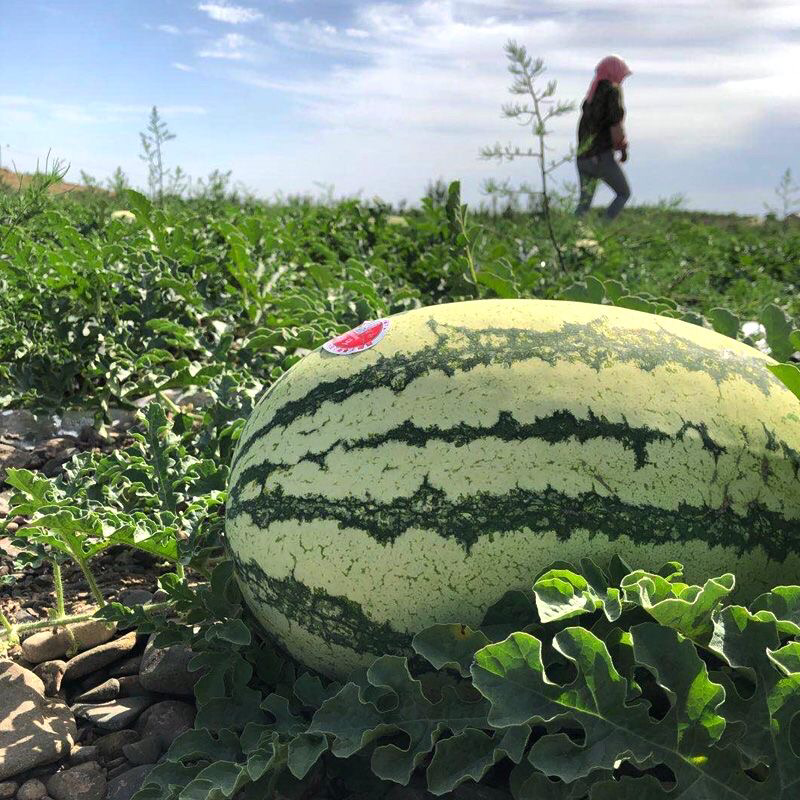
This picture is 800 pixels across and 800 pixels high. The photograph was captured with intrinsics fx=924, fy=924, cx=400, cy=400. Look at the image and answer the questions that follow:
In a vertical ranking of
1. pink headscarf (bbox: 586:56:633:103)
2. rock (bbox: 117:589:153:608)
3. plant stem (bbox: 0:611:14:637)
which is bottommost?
rock (bbox: 117:589:153:608)

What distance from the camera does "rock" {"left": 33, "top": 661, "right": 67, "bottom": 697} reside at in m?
2.51

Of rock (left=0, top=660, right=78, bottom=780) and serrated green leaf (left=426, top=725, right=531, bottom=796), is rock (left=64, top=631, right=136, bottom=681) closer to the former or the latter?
rock (left=0, top=660, right=78, bottom=780)

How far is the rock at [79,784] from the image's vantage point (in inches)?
85.2

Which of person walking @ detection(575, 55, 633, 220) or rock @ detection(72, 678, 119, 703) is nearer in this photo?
rock @ detection(72, 678, 119, 703)

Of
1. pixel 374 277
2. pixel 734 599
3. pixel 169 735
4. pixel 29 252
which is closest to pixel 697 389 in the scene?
pixel 734 599

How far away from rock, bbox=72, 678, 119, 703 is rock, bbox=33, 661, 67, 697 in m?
0.07

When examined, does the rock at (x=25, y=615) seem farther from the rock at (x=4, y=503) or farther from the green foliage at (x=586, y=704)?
the green foliage at (x=586, y=704)

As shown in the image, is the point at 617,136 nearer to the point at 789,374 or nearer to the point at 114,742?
the point at 789,374

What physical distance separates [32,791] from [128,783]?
9.0 inches

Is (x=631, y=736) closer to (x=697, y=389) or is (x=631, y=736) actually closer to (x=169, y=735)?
(x=697, y=389)

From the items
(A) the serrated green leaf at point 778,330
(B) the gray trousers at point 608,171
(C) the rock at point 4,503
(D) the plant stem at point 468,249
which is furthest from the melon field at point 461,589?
(B) the gray trousers at point 608,171

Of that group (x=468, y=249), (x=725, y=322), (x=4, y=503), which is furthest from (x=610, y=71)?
(x=4, y=503)

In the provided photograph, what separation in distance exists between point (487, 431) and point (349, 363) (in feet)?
1.35

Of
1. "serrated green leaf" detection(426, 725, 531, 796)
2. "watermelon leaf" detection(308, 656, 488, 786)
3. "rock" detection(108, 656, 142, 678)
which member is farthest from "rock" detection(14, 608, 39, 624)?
"serrated green leaf" detection(426, 725, 531, 796)
